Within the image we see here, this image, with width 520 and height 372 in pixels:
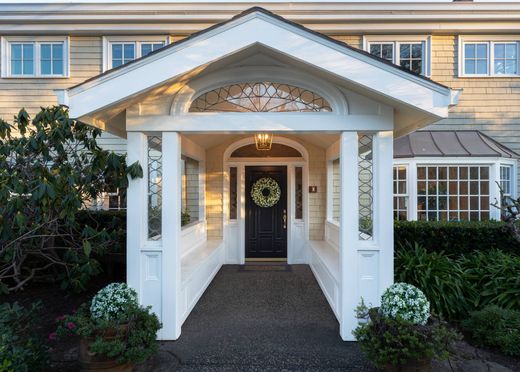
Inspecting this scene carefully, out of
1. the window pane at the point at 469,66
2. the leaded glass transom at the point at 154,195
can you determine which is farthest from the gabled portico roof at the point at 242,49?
the window pane at the point at 469,66

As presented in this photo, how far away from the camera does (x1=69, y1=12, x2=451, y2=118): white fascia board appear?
350 cm

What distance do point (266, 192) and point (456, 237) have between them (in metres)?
3.85

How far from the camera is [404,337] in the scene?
2939 millimetres

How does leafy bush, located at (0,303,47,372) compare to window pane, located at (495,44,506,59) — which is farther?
window pane, located at (495,44,506,59)

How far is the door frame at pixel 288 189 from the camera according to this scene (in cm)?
739

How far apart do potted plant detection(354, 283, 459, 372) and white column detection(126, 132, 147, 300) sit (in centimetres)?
252

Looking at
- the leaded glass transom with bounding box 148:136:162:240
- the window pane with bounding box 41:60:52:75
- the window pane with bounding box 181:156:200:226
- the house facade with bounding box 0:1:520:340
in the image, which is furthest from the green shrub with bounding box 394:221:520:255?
the window pane with bounding box 41:60:52:75

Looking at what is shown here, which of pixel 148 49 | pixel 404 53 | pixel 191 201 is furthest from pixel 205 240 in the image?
pixel 404 53

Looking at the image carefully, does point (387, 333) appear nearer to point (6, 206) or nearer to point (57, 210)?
point (57, 210)

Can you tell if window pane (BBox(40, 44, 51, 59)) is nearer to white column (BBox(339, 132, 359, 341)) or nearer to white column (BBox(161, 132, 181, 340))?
white column (BBox(161, 132, 181, 340))

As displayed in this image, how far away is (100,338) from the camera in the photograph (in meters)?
3.01

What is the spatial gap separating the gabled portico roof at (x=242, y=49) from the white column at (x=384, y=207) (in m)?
0.56

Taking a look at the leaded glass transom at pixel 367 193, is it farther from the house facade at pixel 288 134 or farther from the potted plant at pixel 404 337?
the potted plant at pixel 404 337

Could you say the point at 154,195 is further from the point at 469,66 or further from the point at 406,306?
the point at 469,66
